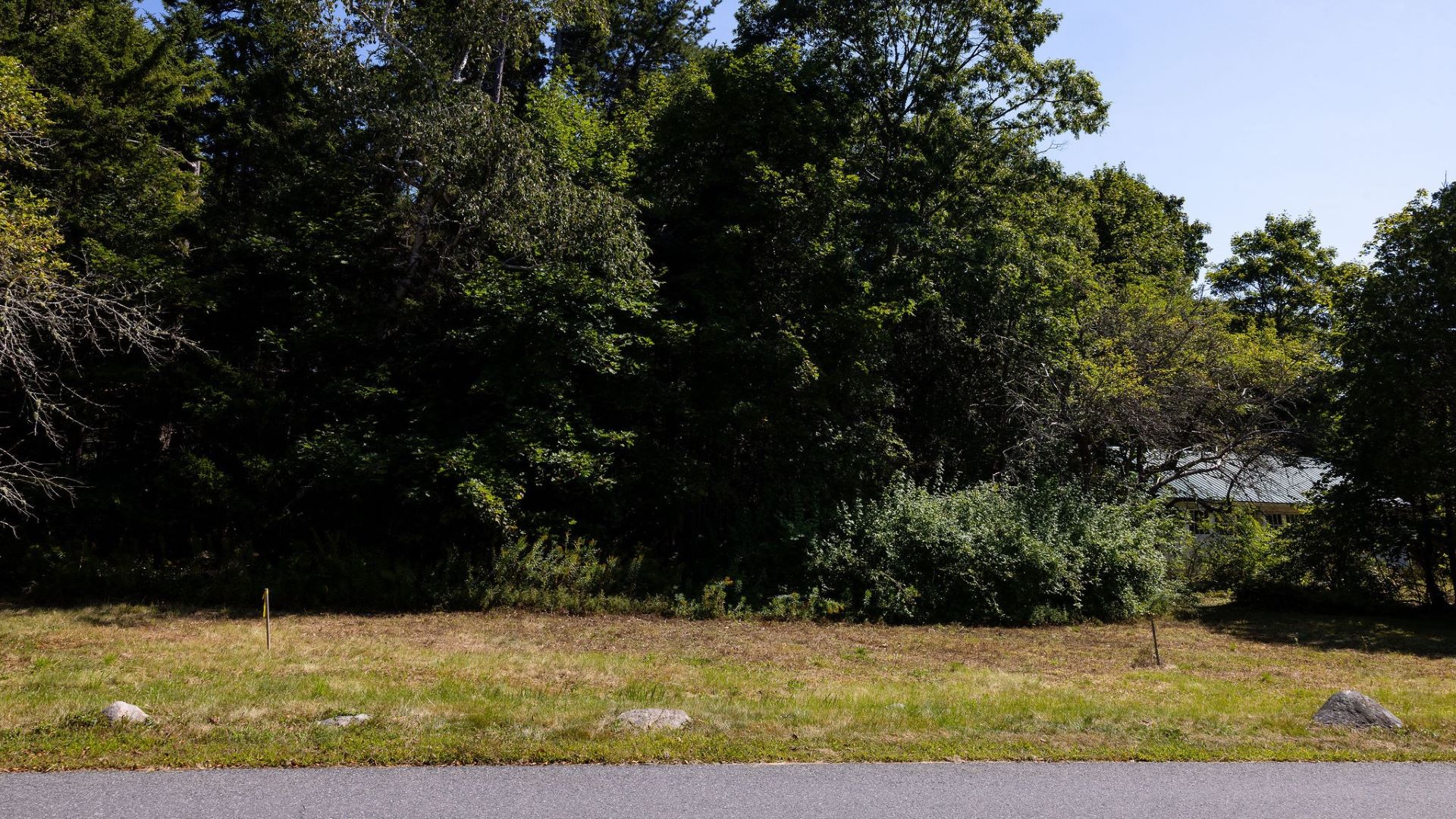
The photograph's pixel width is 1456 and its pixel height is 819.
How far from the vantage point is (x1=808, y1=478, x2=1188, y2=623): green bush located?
52.9ft

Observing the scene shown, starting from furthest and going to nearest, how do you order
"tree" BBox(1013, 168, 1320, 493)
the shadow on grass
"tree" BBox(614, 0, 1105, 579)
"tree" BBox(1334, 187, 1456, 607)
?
"tree" BBox(1013, 168, 1320, 493), "tree" BBox(614, 0, 1105, 579), "tree" BBox(1334, 187, 1456, 607), the shadow on grass

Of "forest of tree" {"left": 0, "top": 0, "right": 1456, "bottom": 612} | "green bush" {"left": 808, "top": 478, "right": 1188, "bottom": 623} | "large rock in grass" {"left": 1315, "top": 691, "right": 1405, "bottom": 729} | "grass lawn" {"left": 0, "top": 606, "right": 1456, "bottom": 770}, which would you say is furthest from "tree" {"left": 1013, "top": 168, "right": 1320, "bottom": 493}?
"large rock in grass" {"left": 1315, "top": 691, "right": 1405, "bottom": 729}

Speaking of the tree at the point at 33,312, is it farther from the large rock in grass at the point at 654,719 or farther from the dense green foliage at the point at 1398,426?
the dense green foliage at the point at 1398,426

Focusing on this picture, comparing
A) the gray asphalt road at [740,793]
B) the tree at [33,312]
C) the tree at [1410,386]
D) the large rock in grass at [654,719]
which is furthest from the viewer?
the tree at [1410,386]

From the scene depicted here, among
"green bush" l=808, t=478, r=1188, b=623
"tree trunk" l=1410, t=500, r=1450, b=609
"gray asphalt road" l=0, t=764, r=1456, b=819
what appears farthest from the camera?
"tree trunk" l=1410, t=500, r=1450, b=609

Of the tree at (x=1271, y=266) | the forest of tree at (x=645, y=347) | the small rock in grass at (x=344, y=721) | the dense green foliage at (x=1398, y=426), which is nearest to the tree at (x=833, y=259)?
the forest of tree at (x=645, y=347)

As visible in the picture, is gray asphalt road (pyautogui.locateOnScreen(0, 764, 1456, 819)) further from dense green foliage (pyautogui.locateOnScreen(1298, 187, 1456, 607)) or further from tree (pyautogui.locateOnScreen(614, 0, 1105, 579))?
dense green foliage (pyautogui.locateOnScreen(1298, 187, 1456, 607))

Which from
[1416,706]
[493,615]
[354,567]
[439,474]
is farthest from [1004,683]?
[354,567]

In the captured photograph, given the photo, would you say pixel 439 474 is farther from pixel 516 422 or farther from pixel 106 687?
pixel 106 687

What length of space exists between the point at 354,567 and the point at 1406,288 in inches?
779

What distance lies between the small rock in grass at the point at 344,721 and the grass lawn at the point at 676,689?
0.13m

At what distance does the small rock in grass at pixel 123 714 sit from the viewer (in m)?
7.09

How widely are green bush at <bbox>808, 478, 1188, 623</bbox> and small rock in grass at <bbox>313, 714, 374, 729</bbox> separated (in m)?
10.2

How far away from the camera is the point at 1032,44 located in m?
22.0
